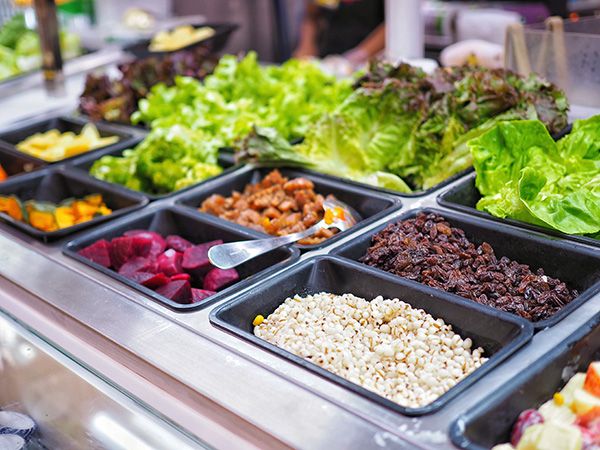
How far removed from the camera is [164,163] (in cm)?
275

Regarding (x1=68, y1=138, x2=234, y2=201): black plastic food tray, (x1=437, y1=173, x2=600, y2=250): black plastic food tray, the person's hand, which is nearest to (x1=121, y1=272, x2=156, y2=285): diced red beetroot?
(x1=68, y1=138, x2=234, y2=201): black plastic food tray

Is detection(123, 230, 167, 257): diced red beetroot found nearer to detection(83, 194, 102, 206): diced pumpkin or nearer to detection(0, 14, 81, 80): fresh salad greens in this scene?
detection(83, 194, 102, 206): diced pumpkin

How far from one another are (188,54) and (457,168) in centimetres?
203

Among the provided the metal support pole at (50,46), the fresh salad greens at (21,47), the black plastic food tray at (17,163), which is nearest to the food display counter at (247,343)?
the black plastic food tray at (17,163)

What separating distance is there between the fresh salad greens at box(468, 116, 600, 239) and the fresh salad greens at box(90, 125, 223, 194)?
45.3 inches

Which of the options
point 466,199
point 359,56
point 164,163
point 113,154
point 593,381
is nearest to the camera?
point 593,381

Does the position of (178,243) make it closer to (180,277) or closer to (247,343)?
(180,277)

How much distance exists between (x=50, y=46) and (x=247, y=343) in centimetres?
304

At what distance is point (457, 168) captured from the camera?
2.34 m

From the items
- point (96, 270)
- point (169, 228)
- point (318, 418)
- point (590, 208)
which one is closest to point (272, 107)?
point (169, 228)

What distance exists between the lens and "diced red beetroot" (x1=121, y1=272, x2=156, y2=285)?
1886mm

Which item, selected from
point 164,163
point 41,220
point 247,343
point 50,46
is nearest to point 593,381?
point 247,343

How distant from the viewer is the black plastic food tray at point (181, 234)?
182 cm

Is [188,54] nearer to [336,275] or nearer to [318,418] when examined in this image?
[336,275]
